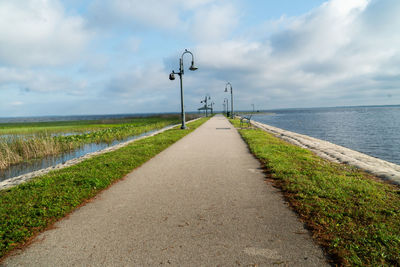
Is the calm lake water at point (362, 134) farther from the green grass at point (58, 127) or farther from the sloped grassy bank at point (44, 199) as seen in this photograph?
the green grass at point (58, 127)

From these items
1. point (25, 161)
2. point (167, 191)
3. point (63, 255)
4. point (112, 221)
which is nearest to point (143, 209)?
point (112, 221)

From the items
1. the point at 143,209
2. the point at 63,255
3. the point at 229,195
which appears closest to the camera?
the point at 63,255

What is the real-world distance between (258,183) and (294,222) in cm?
199

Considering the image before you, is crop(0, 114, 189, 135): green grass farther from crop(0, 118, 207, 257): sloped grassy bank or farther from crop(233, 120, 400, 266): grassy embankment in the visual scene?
crop(233, 120, 400, 266): grassy embankment

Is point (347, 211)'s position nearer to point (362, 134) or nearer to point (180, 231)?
point (180, 231)

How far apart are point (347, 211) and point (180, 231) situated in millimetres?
2841

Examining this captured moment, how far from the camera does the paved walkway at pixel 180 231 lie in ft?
8.83

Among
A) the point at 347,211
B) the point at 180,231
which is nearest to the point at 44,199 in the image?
the point at 180,231

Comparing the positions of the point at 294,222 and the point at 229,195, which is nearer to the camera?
the point at 294,222

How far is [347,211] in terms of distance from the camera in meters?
3.78

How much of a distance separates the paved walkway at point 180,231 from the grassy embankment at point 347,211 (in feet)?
0.95

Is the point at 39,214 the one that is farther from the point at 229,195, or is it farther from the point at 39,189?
the point at 229,195

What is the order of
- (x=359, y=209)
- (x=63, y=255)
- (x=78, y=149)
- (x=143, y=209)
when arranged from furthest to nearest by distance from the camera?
(x=78, y=149) < (x=143, y=209) < (x=359, y=209) < (x=63, y=255)

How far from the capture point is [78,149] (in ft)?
50.0
